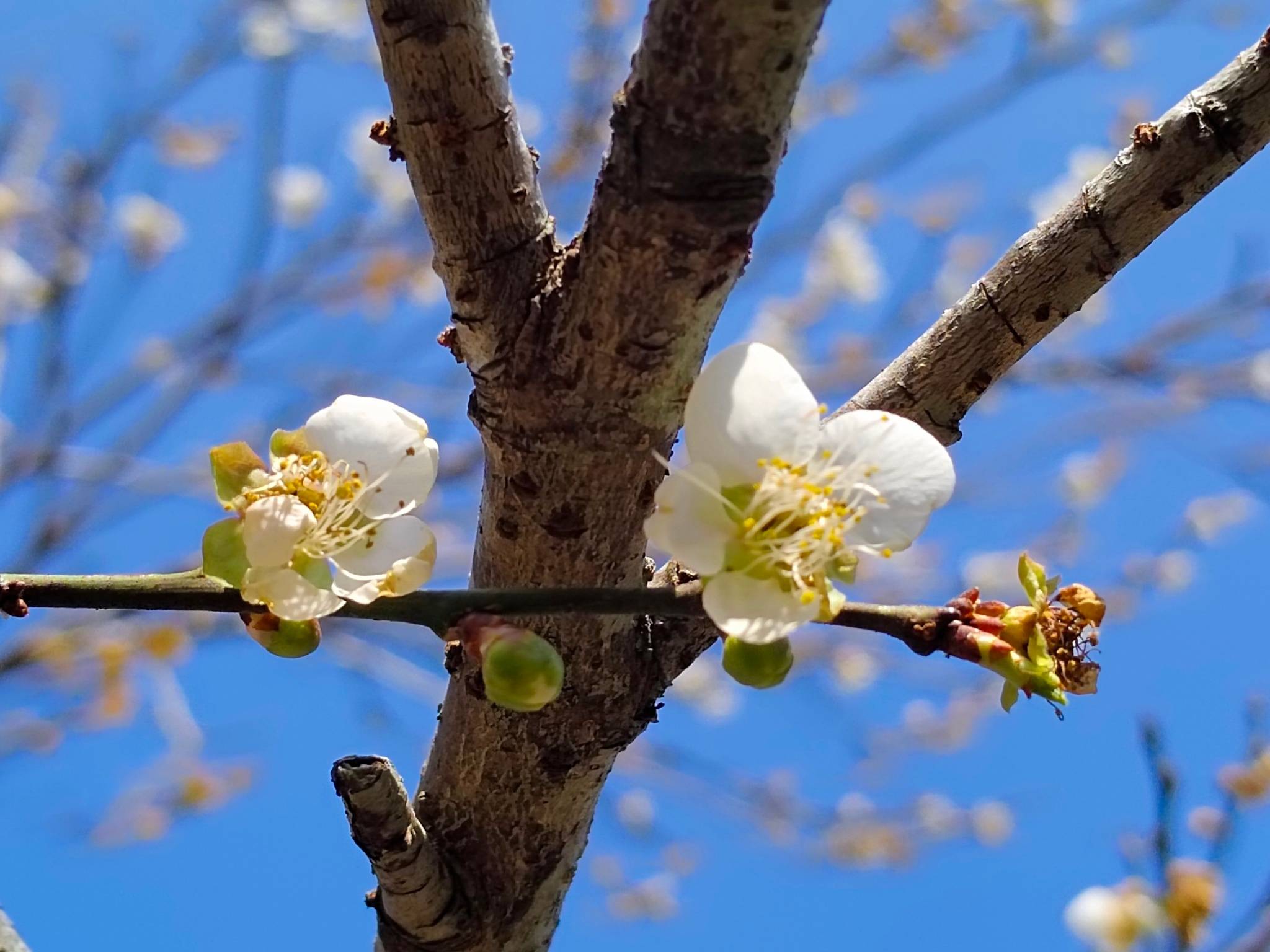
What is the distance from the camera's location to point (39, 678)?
2.39m

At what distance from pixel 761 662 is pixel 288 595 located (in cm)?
28

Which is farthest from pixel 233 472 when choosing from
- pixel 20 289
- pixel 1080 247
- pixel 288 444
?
pixel 20 289

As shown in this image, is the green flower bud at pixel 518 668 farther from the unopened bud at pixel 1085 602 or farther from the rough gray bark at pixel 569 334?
the unopened bud at pixel 1085 602

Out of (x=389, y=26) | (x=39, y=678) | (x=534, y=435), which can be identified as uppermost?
(x=39, y=678)

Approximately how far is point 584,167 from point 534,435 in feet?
7.52

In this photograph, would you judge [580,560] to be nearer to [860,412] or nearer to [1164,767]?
[860,412]

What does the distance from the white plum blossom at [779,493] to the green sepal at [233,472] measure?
296 millimetres

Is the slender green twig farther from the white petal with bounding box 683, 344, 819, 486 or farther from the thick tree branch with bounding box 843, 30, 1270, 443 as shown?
the thick tree branch with bounding box 843, 30, 1270, 443

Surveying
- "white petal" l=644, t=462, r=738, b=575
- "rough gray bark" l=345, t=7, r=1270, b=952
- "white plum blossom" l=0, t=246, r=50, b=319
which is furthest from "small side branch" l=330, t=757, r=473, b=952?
"white plum blossom" l=0, t=246, r=50, b=319

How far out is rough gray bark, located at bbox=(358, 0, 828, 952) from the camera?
49 centimetres

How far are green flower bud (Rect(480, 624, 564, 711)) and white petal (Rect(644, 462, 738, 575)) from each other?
0.30 feet

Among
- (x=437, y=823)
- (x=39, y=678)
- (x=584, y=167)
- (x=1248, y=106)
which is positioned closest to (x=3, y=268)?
(x=39, y=678)

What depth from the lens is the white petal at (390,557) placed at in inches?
24.6

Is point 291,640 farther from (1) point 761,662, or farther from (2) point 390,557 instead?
(1) point 761,662
